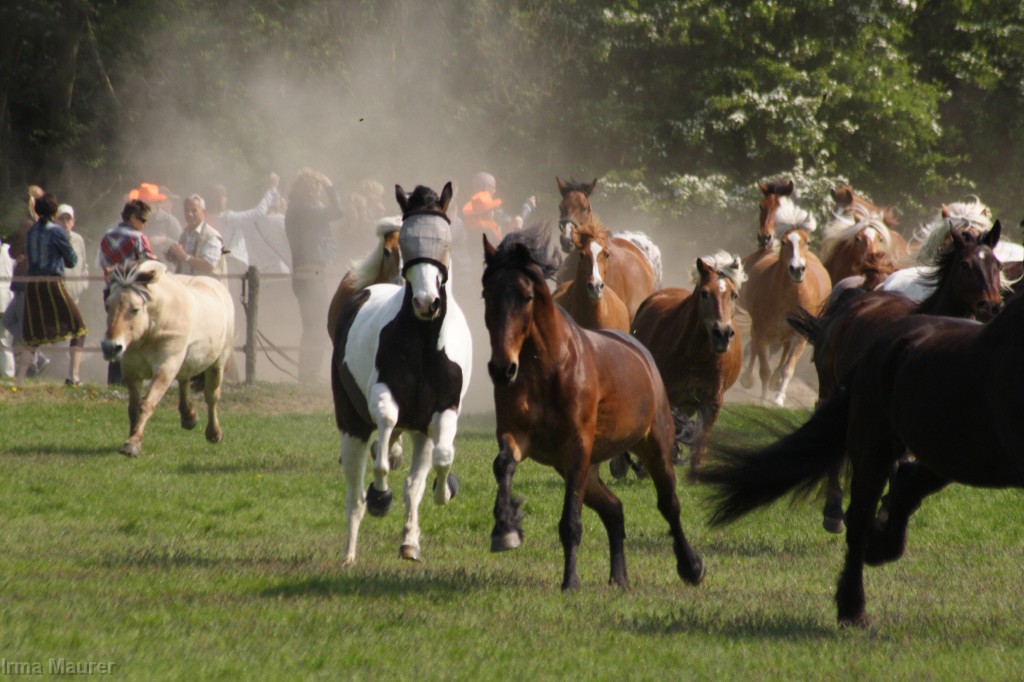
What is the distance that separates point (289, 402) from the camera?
64.1ft

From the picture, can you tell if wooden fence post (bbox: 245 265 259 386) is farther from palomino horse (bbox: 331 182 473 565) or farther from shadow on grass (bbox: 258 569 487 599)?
shadow on grass (bbox: 258 569 487 599)

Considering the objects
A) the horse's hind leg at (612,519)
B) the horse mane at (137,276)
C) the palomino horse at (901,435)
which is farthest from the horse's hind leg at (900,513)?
the horse mane at (137,276)

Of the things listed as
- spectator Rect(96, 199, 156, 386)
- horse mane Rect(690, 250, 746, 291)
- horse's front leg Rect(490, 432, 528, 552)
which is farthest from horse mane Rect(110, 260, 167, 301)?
horse's front leg Rect(490, 432, 528, 552)

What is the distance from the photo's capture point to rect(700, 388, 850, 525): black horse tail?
803 centimetres

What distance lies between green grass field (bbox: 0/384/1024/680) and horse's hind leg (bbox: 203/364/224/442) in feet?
3.68

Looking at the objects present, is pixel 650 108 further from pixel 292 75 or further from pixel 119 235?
pixel 119 235

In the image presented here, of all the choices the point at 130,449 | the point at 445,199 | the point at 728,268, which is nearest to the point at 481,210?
the point at 130,449

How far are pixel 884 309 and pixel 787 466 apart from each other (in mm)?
3256

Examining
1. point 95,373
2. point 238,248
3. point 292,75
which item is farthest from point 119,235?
point 292,75

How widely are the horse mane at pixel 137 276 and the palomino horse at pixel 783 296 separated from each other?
801 centimetres

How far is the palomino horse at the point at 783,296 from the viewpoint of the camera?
18719 millimetres

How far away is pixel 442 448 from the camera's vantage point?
8.39 metres

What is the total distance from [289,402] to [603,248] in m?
6.28

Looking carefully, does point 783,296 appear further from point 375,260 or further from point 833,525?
point 375,260
